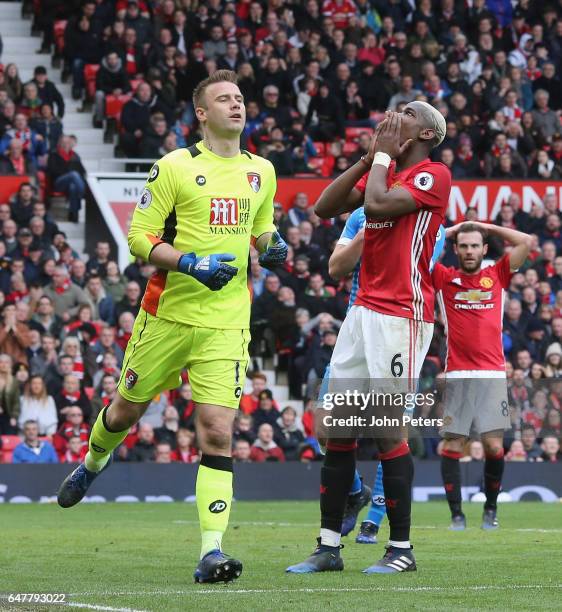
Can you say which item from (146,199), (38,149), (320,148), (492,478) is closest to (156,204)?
(146,199)

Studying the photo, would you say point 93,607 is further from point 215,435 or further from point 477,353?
point 477,353

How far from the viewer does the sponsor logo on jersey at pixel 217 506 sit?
7.40 m

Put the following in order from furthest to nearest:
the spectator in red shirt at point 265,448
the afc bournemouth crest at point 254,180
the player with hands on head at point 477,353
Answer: the spectator in red shirt at point 265,448 < the player with hands on head at point 477,353 < the afc bournemouth crest at point 254,180

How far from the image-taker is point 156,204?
25.5 feet

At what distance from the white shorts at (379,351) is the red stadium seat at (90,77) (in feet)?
55.1

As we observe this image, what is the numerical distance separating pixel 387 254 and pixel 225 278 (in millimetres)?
994

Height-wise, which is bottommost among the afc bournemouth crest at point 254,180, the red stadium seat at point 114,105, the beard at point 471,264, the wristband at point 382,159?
the beard at point 471,264

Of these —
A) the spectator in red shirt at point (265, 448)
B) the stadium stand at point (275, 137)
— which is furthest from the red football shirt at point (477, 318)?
the stadium stand at point (275, 137)

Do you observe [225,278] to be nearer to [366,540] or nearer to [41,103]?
[366,540]

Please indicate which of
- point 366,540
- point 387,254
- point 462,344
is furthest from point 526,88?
point 387,254

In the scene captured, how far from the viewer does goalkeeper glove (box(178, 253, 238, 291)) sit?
7.31 m

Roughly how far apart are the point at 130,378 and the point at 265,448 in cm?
1043

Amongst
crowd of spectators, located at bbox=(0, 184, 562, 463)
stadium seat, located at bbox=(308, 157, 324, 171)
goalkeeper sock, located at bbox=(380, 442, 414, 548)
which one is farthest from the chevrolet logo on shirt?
Result: stadium seat, located at bbox=(308, 157, 324, 171)

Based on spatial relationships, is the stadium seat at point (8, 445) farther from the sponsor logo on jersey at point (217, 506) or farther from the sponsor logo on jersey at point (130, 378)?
the sponsor logo on jersey at point (217, 506)
